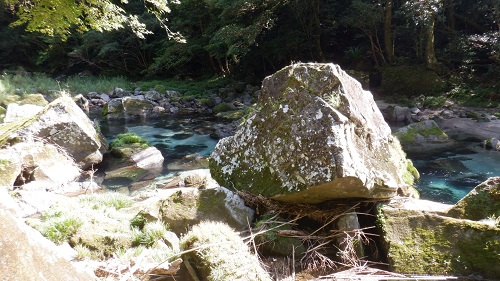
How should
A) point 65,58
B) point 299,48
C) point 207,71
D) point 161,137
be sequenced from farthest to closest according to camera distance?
point 65,58 < point 207,71 < point 299,48 < point 161,137

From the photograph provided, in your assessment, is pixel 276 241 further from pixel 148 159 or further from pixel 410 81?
pixel 410 81

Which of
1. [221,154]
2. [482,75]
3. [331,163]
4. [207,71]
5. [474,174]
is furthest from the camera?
[207,71]

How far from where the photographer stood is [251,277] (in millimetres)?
2609

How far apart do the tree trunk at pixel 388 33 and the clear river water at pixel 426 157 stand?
7546 millimetres

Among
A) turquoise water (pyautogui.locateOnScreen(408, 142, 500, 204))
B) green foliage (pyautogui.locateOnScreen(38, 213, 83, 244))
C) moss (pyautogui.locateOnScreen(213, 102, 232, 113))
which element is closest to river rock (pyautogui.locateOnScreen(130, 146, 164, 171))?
green foliage (pyautogui.locateOnScreen(38, 213, 83, 244))

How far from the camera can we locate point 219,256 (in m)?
2.70

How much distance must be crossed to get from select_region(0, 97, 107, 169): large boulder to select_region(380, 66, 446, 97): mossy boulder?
11.5 meters

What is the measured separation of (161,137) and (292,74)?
8.91 meters

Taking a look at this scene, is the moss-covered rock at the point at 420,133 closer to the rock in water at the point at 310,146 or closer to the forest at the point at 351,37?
the forest at the point at 351,37

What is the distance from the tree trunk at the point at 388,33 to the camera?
14.6 meters

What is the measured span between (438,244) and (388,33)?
14278mm

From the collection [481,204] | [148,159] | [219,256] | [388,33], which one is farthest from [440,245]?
[388,33]

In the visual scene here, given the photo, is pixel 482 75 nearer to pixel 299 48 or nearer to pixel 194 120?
pixel 299 48

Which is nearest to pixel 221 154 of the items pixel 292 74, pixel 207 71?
pixel 292 74
